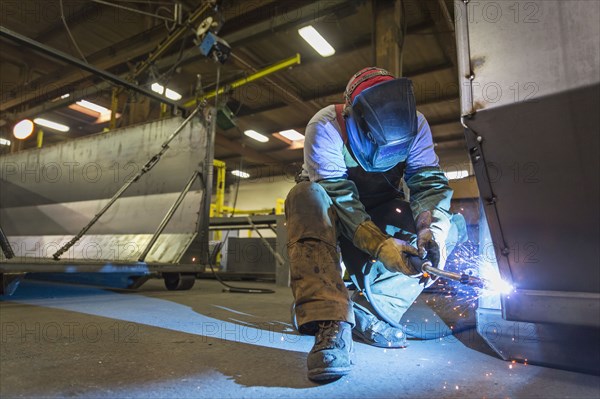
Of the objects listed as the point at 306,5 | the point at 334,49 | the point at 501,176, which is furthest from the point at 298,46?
the point at 501,176

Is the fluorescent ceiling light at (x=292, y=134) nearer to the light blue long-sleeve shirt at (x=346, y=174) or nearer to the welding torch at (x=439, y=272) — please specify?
the light blue long-sleeve shirt at (x=346, y=174)

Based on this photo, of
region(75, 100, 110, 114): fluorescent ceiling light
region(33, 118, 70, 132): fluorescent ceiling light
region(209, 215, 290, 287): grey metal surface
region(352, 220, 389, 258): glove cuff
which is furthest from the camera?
region(33, 118, 70, 132): fluorescent ceiling light

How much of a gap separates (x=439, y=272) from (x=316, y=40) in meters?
4.58

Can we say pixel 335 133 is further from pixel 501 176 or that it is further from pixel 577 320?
pixel 577 320

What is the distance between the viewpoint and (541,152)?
0.81m

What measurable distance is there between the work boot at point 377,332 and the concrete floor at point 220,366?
0.04 metres

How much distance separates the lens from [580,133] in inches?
29.9

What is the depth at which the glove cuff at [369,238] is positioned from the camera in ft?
3.20

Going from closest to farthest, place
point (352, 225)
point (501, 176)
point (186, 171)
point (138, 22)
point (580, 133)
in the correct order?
point (580, 133), point (501, 176), point (352, 225), point (186, 171), point (138, 22)

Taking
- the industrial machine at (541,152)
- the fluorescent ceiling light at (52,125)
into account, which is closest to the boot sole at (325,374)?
the industrial machine at (541,152)

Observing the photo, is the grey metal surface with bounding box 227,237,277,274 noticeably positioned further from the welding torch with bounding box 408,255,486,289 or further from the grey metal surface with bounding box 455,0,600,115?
the grey metal surface with bounding box 455,0,600,115

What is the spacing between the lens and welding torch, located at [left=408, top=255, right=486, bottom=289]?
34.2 inches

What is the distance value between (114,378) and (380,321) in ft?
2.54

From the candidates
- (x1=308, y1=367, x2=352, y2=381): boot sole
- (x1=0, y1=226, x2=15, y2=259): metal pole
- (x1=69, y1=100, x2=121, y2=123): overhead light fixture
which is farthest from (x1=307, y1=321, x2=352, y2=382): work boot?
(x1=69, y1=100, x2=121, y2=123): overhead light fixture
